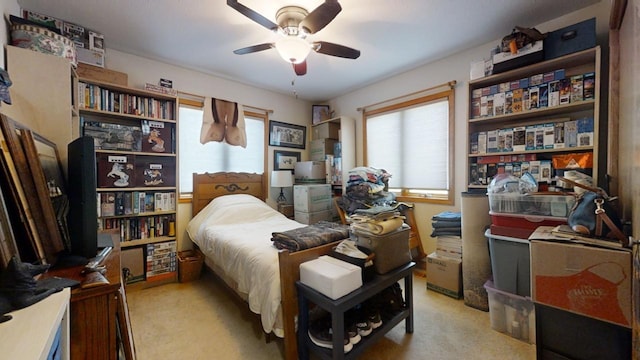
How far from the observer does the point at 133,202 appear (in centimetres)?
256

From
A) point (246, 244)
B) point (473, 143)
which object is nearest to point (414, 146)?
point (473, 143)

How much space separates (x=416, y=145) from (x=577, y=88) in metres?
1.52

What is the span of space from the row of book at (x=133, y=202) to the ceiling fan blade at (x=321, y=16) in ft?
7.49

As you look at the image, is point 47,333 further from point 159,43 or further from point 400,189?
point 400,189

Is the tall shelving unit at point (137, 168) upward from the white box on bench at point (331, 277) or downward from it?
upward

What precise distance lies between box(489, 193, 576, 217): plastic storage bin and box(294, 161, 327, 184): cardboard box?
2.38 m

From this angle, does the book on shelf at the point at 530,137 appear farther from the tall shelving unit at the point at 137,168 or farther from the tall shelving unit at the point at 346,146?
the tall shelving unit at the point at 137,168

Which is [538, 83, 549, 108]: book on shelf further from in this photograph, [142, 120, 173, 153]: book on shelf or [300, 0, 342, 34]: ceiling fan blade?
[142, 120, 173, 153]: book on shelf

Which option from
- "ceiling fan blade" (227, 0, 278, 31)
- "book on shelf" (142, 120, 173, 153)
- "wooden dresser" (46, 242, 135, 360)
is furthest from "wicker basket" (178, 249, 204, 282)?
"ceiling fan blade" (227, 0, 278, 31)

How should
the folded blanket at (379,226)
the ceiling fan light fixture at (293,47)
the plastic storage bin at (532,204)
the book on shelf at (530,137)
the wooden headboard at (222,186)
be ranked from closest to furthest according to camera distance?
1. the folded blanket at (379,226)
2. the plastic storage bin at (532,204)
3. the ceiling fan light fixture at (293,47)
4. the book on shelf at (530,137)
5. the wooden headboard at (222,186)

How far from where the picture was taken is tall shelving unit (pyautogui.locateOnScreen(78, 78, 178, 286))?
2.41m

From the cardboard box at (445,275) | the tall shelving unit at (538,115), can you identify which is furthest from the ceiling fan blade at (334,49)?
the cardboard box at (445,275)

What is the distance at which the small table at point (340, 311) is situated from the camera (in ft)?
4.19

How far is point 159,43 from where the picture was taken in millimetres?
2496
